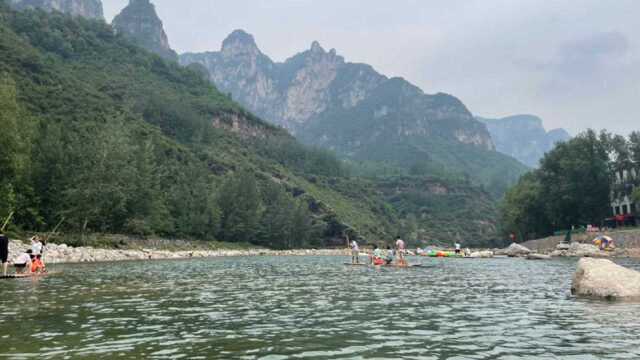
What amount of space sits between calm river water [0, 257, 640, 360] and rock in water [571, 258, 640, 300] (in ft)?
4.82

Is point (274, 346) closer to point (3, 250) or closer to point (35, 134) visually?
point (3, 250)

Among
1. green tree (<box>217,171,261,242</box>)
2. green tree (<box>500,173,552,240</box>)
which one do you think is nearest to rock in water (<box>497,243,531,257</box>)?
green tree (<box>500,173,552,240</box>)

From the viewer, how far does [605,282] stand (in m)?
26.5

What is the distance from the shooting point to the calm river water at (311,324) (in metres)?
14.0

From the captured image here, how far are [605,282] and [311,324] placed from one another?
56.5 feet

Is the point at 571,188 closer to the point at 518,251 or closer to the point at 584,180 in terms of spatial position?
the point at 584,180

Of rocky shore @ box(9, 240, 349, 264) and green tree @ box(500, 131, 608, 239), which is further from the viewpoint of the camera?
green tree @ box(500, 131, 608, 239)

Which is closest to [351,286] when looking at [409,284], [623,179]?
[409,284]

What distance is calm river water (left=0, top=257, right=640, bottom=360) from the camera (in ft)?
45.9

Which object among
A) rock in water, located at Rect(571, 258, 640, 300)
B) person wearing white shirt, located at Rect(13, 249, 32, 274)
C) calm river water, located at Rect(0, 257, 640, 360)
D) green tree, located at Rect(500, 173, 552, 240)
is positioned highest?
green tree, located at Rect(500, 173, 552, 240)

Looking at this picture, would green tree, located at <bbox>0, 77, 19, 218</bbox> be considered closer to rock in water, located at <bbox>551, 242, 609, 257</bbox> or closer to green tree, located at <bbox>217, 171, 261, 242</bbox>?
green tree, located at <bbox>217, 171, 261, 242</bbox>

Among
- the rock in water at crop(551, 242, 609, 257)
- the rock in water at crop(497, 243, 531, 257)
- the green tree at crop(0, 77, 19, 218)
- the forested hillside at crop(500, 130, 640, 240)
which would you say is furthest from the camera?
the forested hillside at crop(500, 130, 640, 240)

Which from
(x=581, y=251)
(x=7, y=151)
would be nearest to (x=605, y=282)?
(x=581, y=251)

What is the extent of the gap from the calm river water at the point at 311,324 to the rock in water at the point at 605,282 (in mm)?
1469
